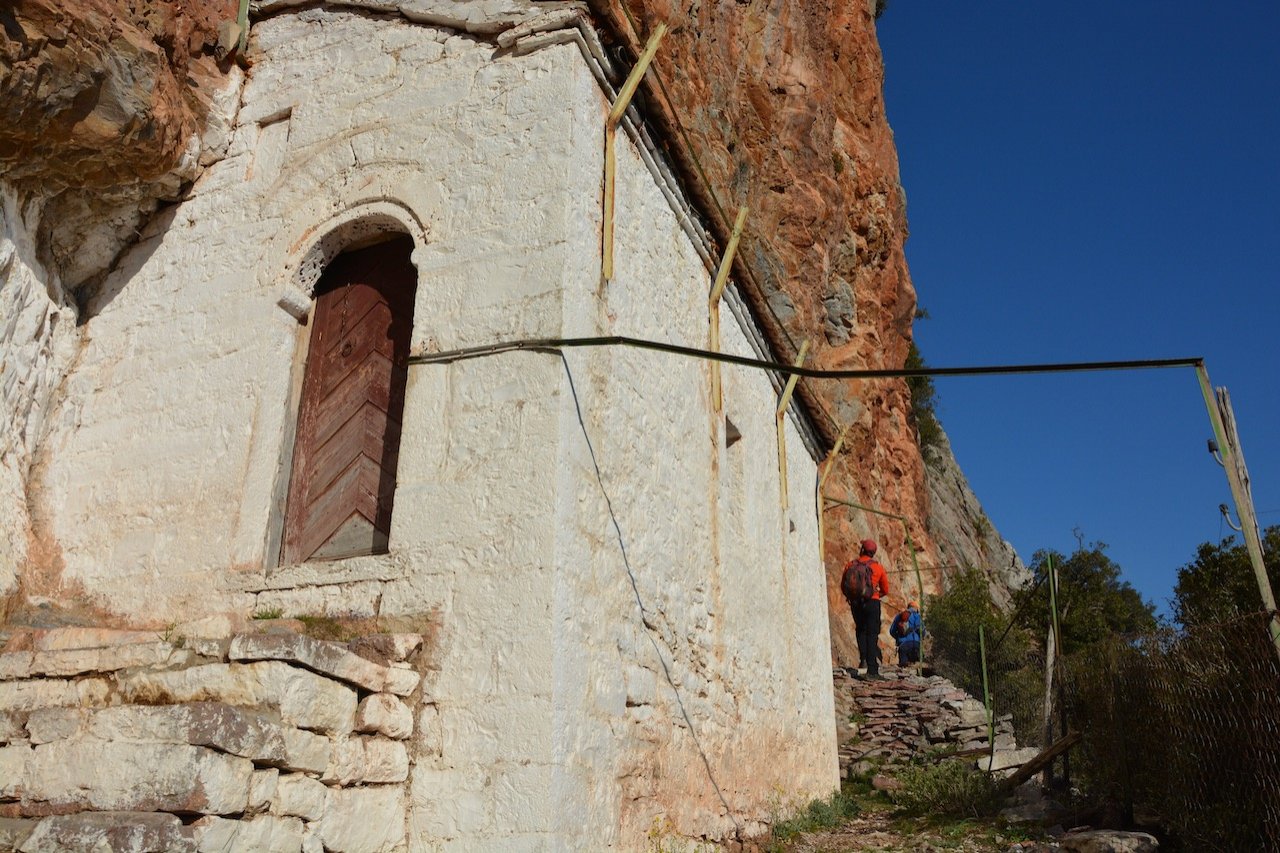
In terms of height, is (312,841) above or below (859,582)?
below

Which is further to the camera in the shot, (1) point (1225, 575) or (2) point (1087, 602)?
(2) point (1087, 602)

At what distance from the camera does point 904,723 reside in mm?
11719

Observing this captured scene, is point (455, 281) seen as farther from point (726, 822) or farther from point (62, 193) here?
point (726, 822)

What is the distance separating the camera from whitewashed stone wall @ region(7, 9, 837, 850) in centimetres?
407

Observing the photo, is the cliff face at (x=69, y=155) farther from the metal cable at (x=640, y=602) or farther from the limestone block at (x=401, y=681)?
the metal cable at (x=640, y=602)

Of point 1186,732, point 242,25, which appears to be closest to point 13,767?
point 242,25

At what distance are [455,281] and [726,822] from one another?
363cm

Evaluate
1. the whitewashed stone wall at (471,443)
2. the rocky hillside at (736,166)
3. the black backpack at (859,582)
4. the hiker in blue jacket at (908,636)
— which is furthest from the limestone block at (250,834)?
the hiker in blue jacket at (908,636)

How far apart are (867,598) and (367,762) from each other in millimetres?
9840

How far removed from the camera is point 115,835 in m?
3.01

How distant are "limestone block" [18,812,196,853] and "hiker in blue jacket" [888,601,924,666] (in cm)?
1350

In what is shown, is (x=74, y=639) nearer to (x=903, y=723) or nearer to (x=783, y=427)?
(x=783, y=427)

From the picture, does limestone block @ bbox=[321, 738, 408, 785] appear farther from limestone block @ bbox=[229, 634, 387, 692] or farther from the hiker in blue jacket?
the hiker in blue jacket

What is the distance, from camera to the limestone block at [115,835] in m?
2.99
